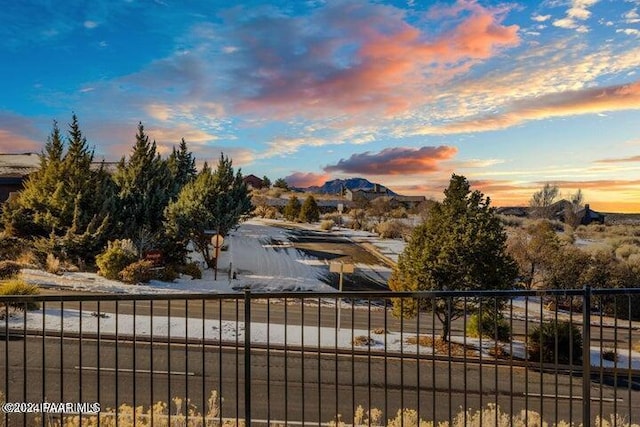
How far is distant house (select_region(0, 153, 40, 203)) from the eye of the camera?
33906mm

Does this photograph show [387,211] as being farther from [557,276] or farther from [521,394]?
[521,394]

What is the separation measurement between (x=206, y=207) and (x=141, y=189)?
13.8 feet

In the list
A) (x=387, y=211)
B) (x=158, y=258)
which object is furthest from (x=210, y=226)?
(x=387, y=211)

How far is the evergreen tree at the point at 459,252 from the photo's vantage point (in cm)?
1515

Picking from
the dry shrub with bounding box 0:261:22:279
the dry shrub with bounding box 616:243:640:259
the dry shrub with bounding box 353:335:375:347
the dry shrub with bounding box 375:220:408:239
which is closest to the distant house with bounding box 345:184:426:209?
the dry shrub with bounding box 375:220:408:239

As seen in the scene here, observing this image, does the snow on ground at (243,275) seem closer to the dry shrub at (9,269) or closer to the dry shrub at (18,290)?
the dry shrub at (9,269)

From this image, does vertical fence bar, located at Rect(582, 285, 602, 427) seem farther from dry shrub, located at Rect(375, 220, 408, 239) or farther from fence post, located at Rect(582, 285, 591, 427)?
dry shrub, located at Rect(375, 220, 408, 239)

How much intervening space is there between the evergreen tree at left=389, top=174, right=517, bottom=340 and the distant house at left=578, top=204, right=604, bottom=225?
5807 centimetres

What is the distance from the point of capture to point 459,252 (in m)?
15.2

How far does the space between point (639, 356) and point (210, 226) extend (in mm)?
A: 22750

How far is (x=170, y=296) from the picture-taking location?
3967 millimetres

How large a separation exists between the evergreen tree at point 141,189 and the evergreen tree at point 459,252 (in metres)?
17.6

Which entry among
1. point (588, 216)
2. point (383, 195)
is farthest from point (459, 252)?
point (383, 195)

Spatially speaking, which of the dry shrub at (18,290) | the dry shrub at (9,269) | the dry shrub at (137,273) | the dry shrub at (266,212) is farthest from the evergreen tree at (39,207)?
the dry shrub at (266,212)
